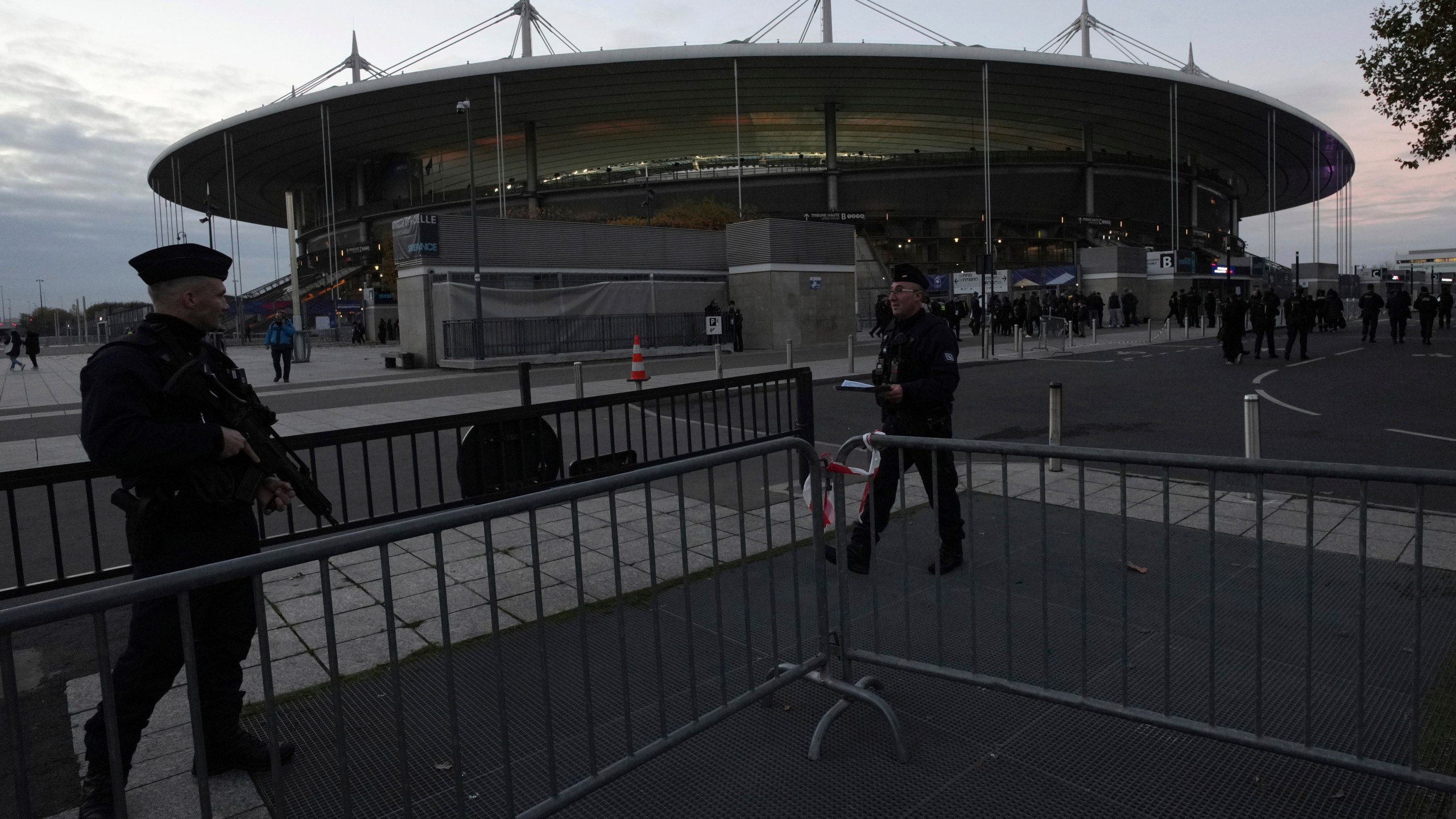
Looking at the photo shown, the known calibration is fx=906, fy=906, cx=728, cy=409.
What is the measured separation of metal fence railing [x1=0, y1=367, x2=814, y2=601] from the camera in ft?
17.1

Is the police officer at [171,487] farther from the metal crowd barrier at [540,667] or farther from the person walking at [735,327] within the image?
the person walking at [735,327]

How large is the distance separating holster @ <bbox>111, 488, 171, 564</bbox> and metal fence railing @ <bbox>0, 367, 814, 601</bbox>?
1747 millimetres

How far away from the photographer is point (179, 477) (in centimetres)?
308

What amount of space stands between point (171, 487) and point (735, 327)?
2807cm

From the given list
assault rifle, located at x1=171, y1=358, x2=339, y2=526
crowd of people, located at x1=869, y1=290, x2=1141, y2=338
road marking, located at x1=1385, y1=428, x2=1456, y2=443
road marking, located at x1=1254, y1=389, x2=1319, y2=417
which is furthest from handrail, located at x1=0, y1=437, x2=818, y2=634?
crowd of people, located at x1=869, y1=290, x2=1141, y2=338

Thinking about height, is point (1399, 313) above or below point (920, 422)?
above

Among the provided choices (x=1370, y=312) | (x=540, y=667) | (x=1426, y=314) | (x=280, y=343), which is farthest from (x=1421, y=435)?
(x=280, y=343)

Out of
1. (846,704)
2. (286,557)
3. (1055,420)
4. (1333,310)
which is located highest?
(1333,310)

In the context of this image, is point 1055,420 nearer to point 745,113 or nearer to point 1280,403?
point 1280,403

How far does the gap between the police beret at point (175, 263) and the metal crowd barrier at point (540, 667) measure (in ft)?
3.52

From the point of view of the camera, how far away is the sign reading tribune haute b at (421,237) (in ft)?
83.8

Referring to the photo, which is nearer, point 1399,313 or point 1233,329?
point 1233,329

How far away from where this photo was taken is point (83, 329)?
79188 mm

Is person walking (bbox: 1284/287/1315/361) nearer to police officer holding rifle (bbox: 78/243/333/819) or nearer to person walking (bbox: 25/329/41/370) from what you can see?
police officer holding rifle (bbox: 78/243/333/819)
